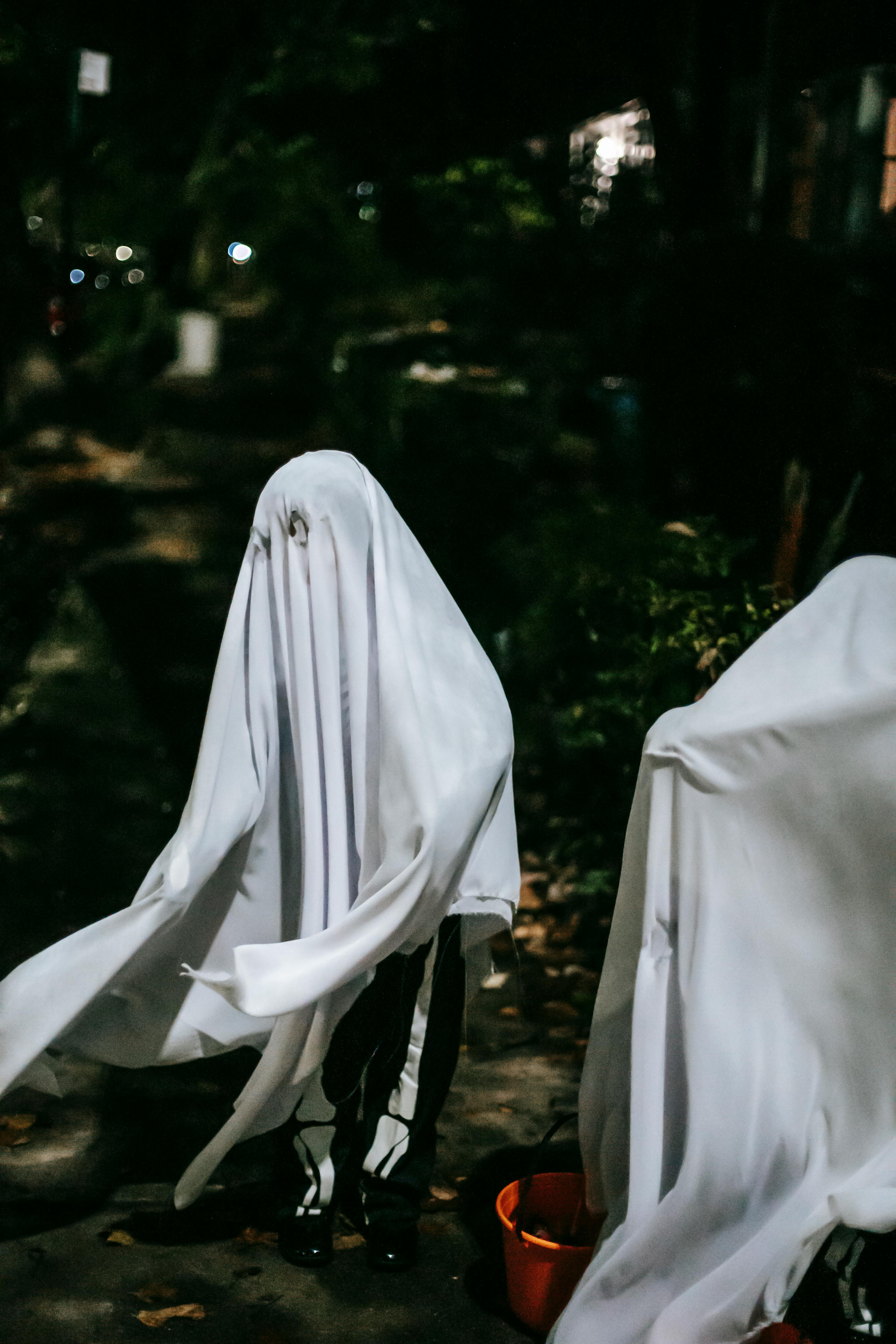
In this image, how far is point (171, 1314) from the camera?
335 cm

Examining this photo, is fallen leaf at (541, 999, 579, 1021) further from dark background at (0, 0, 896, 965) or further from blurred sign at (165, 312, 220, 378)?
blurred sign at (165, 312, 220, 378)

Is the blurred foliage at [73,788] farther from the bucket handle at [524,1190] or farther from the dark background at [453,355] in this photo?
the bucket handle at [524,1190]

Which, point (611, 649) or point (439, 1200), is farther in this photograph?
point (611, 649)

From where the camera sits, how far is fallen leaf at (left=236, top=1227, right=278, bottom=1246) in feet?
12.3

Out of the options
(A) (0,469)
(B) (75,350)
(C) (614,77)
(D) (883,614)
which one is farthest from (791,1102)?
(B) (75,350)

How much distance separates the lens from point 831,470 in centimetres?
709

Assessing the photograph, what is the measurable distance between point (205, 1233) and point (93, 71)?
599 inches

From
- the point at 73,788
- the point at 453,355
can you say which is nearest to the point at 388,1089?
the point at 73,788

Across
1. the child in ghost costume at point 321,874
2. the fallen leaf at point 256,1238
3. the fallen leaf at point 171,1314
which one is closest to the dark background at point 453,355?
the child in ghost costume at point 321,874

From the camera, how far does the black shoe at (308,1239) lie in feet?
11.9

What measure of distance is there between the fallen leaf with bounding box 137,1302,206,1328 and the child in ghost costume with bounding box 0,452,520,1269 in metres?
0.33

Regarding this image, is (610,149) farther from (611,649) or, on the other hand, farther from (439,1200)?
(439,1200)

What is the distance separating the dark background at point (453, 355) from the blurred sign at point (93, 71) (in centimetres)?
26

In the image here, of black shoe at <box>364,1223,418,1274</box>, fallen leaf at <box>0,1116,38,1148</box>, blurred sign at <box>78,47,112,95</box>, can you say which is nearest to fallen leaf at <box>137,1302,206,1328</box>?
black shoe at <box>364,1223,418,1274</box>
